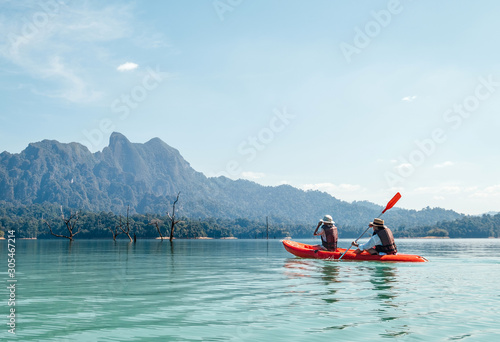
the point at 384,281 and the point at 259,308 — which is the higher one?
the point at 259,308

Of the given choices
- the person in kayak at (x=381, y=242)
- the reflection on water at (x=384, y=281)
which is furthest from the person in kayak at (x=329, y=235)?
the reflection on water at (x=384, y=281)

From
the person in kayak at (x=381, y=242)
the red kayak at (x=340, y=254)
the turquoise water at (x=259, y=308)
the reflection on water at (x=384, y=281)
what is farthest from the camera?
the person in kayak at (x=381, y=242)

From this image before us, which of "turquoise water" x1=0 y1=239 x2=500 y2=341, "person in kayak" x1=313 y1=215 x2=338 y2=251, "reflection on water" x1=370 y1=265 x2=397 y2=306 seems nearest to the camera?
"turquoise water" x1=0 y1=239 x2=500 y2=341

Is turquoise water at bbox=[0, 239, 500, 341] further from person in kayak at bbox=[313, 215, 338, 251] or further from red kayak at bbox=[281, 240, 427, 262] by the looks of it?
person in kayak at bbox=[313, 215, 338, 251]

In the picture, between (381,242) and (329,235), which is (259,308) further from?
(329,235)

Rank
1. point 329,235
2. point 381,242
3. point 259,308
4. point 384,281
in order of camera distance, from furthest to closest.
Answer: point 329,235 → point 381,242 → point 384,281 → point 259,308

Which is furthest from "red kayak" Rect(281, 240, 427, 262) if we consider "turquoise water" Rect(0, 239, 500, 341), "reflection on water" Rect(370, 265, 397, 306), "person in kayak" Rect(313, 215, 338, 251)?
"turquoise water" Rect(0, 239, 500, 341)

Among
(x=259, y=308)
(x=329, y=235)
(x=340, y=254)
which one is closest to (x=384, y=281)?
(x=259, y=308)

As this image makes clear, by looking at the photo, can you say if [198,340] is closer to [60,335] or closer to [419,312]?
[60,335]

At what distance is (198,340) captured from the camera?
27.8 feet

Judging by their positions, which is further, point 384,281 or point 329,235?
point 329,235

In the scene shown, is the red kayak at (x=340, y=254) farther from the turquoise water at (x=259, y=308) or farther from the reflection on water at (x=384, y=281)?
the turquoise water at (x=259, y=308)

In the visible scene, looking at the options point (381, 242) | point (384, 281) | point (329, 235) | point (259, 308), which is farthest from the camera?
point (329, 235)

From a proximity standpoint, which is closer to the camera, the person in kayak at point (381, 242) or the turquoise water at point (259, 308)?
the turquoise water at point (259, 308)
